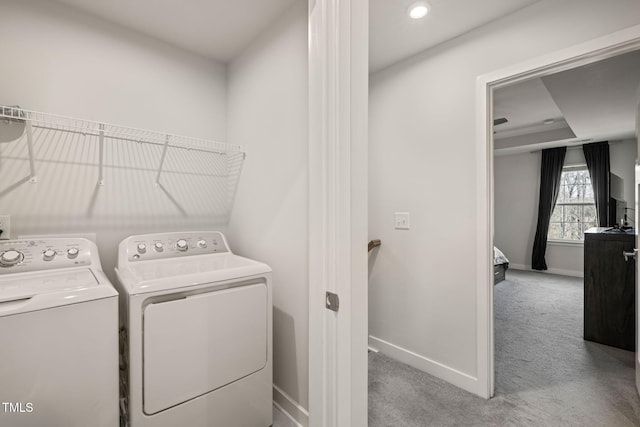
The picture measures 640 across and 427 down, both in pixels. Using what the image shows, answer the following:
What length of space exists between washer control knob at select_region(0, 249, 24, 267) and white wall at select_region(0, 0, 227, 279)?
0.95ft

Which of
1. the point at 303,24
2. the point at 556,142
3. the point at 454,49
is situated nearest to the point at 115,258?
the point at 303,24

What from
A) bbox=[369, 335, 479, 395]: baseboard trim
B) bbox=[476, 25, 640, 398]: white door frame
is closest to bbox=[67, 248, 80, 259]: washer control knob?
bbox=[369, 335, 479, 395]: baseboard trim

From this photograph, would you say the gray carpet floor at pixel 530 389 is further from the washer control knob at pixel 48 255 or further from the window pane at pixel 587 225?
the window pane at pixel 587 225

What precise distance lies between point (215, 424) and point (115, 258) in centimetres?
112

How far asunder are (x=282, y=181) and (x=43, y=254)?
116 cm

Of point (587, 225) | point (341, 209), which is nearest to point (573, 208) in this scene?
point (587, 225)

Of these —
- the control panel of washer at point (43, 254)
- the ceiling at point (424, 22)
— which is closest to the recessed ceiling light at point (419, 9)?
the ceiling at point (424, 22)

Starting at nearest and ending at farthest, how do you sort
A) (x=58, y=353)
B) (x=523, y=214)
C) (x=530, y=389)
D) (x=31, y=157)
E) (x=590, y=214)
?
(x=58, y=353), (x=31, y=157), (x=530, y=389), (x=590, y=214), (x=523, y=214)

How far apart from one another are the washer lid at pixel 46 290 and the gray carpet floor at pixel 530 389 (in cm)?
149

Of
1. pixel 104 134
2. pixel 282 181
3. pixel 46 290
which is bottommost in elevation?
pixel 46 290

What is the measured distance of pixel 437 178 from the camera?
6.47ft

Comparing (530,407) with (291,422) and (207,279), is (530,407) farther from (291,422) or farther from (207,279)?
(207,279)

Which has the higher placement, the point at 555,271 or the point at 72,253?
the point at 72,253

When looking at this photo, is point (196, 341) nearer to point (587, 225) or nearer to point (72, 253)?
point (72, 253)
